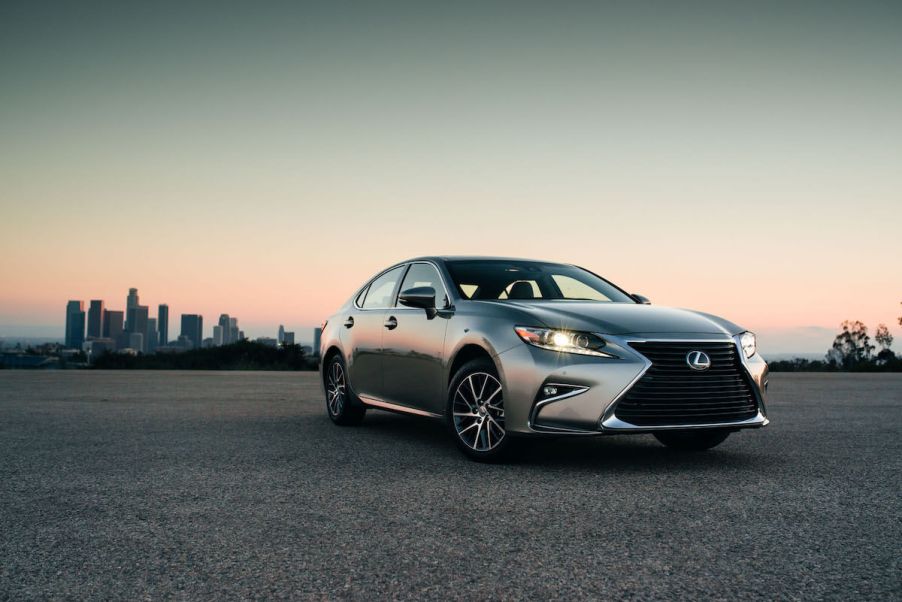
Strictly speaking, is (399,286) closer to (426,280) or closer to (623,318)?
(426,280)

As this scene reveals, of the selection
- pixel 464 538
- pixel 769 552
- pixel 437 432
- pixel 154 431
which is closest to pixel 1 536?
pixel 464 538

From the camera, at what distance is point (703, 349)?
637 centimetres

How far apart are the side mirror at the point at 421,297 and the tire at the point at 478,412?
700 millimetres

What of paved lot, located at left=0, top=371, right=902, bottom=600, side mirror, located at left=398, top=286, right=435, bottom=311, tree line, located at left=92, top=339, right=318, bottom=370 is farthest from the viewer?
tree line, located at left=92, top=339, right=318, bottom=370

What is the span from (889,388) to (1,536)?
15835mm

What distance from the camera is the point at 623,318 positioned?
6535 millimetres

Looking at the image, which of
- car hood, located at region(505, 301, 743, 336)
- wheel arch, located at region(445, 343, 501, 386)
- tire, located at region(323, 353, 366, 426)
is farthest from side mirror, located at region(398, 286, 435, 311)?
tire, located at region(323, 353, 366, 426)

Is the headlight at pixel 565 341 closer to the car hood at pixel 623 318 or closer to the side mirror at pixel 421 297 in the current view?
the car hood at pixel 623 318

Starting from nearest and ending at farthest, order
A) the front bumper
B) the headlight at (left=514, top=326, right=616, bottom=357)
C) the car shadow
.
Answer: the front bumper, the headlight at (left=514, top=326, right=616, bottom=357), the car shadow

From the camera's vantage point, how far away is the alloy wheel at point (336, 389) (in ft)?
30.5

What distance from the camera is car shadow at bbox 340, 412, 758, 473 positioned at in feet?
21.4

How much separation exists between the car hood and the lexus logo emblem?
183mm

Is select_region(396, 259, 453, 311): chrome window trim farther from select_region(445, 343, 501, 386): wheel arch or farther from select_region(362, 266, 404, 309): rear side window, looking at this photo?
select_region(445, 343, 501, 386): wheel arch

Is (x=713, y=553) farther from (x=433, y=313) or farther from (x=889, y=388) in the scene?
(x=889, y=388)
